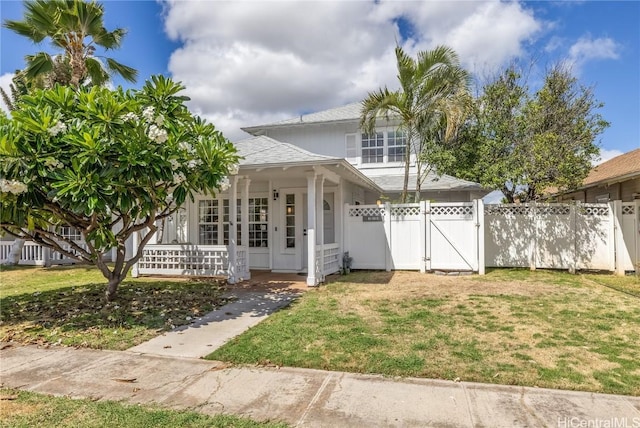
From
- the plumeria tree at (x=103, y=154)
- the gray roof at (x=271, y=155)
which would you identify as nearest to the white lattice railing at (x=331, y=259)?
the gray roof at (x=271, y=155)

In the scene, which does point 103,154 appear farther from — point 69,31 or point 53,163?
point 69,31

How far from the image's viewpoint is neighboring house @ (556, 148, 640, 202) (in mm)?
12928

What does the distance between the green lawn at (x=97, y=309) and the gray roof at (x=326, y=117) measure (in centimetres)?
850

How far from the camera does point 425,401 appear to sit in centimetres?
334

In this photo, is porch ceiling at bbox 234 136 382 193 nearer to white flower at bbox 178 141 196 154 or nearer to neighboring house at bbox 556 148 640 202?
white flower at bbox 178 141 196 154

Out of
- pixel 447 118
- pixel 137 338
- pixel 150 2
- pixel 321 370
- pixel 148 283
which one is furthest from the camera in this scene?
pixel 447 118

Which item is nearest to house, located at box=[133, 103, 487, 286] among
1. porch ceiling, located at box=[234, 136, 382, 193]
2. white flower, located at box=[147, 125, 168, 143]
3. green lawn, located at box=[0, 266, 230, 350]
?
porch ceiling, located at box=[234, 136, 382, 193]

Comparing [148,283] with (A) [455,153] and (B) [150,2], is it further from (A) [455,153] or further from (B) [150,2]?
(A) [455,153]

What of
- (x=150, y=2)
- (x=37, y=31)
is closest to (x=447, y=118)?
(x=150, y=2)

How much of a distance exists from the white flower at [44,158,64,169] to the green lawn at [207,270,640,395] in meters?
3.48

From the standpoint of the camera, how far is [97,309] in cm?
684

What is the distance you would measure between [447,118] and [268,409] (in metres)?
10.5

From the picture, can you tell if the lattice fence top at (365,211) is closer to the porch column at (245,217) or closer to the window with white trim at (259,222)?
the window with white trim at (259,222)

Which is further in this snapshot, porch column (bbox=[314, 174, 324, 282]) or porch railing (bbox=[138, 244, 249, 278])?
porch railing (bbox=[138, 244, 249, 278])
